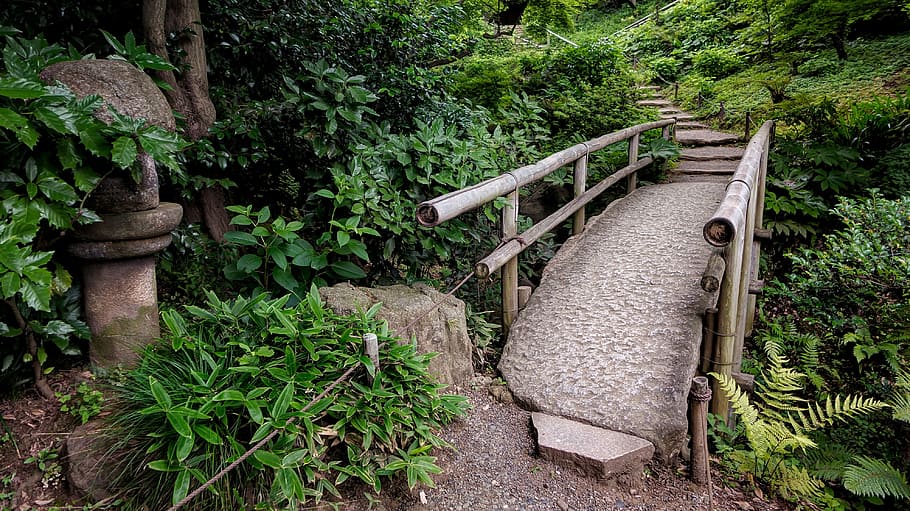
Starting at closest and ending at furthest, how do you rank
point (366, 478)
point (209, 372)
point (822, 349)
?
1. point (366, 478)
2. point (209, 372)
3. point (822, 349)

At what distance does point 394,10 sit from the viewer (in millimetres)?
4934

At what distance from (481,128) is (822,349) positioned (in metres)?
3.60

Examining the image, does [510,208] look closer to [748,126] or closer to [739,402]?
[739,402]

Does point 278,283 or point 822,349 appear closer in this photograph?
point 278,283

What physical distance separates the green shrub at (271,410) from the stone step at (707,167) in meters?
6.11

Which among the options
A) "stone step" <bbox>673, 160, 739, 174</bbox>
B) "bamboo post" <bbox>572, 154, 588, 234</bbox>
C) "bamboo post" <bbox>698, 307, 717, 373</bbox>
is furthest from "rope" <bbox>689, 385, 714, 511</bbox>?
"stone step" <bbox>673, 160, 739, 174</bbox>

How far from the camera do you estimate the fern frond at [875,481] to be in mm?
3180

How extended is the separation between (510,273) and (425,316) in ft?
3.10

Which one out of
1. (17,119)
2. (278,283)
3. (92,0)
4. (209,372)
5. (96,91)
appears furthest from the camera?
(92,0)

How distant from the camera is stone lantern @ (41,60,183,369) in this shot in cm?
257

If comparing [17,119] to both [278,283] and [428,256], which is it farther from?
[428,256]

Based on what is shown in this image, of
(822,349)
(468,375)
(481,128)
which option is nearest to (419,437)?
(468,375)

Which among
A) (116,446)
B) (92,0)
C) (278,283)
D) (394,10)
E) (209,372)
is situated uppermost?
(394,10)

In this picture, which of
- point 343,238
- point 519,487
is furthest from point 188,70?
point 519,487
